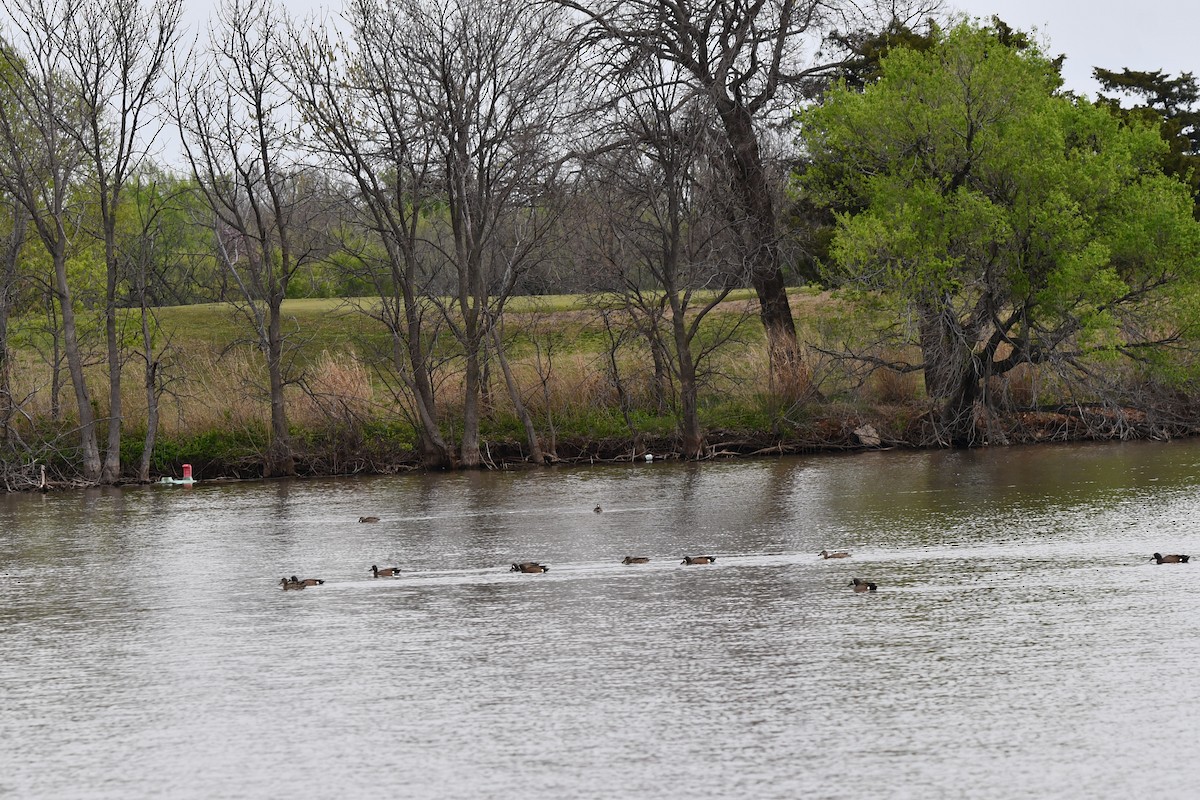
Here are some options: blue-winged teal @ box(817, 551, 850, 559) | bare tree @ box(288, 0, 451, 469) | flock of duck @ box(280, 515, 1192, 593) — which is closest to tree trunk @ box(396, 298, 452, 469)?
bare tree @ box(288, 0, 451, 469)

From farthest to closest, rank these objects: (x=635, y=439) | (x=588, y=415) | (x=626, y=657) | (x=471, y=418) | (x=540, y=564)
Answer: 1. (x=588, y=415)
2. (x=635, y=439)
3. (x=471, y=418)
4. (x=540, y=564)
5. (x=626, y=657)

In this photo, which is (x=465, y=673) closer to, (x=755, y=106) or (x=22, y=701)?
(x=22, y=701)

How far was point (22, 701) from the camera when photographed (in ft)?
32.7

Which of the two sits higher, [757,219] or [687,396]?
[757,219]

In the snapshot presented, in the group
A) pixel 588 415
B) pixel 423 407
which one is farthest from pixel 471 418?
pixel 588 415

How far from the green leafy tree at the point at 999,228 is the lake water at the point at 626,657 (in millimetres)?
10741

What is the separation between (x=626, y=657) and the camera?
10.5 metres

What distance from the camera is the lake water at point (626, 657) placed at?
306 inches

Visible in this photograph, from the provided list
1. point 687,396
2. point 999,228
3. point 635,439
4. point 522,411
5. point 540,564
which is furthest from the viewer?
point 635,439

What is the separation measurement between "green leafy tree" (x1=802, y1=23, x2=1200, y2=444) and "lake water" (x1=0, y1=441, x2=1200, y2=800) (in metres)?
10.7

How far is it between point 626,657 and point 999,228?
2225cm

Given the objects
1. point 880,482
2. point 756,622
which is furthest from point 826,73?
point 756,622

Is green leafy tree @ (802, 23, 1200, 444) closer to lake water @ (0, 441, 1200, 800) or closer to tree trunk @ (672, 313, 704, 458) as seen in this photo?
tree trunk @ (672, 313, 704, 458)

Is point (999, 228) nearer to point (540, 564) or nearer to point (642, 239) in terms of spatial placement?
point (642, 239)
